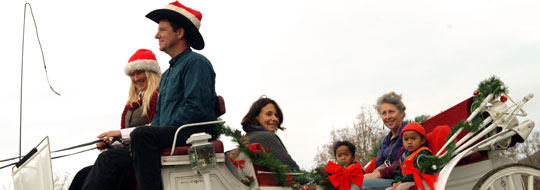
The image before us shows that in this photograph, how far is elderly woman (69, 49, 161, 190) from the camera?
17.2 ft

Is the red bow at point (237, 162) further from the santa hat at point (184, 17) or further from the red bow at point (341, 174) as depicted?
the santa hat at point (184, 17)

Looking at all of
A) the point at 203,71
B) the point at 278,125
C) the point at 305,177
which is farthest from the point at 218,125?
the point at 278,125

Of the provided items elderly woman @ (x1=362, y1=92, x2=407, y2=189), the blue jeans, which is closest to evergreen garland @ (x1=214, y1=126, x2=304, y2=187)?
the blue jeans

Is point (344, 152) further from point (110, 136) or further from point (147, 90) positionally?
point (110, 136)

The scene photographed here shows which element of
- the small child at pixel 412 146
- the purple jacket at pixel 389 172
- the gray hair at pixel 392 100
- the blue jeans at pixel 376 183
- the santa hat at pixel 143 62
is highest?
the santa hat at pixel 143 62

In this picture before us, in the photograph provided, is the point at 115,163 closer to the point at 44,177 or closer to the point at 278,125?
the point at 44,177

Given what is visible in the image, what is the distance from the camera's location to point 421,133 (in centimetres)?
537

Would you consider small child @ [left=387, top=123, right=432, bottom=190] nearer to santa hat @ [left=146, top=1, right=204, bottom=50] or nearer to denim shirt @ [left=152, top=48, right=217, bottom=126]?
denim shirt @ [left=152, top=48, right=217, bottom=126]

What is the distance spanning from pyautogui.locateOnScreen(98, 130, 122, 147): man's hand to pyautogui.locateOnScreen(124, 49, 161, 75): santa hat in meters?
1.19

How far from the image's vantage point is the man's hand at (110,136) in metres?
4.84

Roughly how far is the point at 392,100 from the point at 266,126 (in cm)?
142

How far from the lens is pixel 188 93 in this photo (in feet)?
15.4

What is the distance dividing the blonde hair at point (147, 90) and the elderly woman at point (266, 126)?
962 millimetres

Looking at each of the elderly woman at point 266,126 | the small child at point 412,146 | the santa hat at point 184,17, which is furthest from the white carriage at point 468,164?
the santa hat at point 184,17
